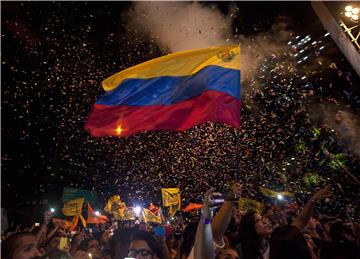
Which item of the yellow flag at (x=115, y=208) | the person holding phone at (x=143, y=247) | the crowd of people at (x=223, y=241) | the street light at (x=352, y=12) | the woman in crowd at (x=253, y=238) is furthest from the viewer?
the yellow flag at (x=115, y=208)

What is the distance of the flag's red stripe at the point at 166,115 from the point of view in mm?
4020

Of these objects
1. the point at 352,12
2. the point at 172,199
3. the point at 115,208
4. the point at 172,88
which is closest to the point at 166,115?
the point at 172,88

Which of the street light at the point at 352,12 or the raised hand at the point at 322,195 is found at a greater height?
the street light at the point at 352,12

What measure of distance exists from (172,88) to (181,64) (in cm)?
32

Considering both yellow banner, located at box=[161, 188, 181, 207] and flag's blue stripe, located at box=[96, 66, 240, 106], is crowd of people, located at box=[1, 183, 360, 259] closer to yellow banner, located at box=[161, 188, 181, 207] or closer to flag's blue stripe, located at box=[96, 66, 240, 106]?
flag's blue stripe, located at box=[96, 66, 240, 106]

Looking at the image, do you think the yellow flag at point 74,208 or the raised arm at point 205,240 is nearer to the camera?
the raised arm at point 205,240

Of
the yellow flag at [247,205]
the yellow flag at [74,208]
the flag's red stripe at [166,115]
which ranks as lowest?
the yellow flag at [247,205]

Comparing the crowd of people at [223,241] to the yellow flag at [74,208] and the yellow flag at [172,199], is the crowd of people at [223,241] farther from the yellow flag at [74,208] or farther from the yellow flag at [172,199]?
the yellow flag at [172,199]

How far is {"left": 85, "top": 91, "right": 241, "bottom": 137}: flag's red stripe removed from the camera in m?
4.02

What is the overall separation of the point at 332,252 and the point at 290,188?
1009 cm

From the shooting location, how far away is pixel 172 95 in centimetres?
445

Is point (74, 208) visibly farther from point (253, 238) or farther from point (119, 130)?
point (253, 238)

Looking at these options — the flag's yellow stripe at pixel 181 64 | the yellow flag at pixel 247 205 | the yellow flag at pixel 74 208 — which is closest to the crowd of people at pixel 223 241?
the flag's yellow stripe at pixel 181 64

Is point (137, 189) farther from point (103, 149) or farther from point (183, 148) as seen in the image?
point (183, 148)
